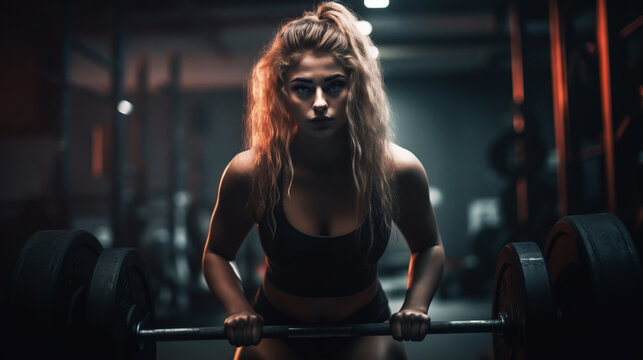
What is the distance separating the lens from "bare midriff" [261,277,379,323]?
1.46m

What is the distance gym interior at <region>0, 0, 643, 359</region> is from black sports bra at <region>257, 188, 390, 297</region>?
38 centimetres

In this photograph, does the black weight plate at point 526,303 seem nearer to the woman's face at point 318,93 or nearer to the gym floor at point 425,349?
the woman's face at point 318,93

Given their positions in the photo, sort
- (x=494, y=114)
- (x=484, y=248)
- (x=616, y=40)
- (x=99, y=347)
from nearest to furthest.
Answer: (x=99, y=347)
(x=616, y=40)
(x=484, y=248)
(x=494, y=114)

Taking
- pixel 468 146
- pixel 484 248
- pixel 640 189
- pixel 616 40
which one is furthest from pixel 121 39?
pixel 468 146

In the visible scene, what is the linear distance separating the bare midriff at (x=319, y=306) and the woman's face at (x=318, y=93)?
0.42 meters

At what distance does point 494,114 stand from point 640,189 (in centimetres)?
620


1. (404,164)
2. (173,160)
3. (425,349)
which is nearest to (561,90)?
(425,349)

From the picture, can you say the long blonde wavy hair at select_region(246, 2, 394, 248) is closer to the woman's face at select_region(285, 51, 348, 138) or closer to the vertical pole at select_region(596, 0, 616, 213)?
the woman's face at select_region(285, 51, 348, 138)

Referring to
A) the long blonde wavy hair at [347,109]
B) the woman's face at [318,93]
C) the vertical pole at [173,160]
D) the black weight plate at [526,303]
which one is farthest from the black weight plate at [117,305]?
the vertical pole at [173,160]

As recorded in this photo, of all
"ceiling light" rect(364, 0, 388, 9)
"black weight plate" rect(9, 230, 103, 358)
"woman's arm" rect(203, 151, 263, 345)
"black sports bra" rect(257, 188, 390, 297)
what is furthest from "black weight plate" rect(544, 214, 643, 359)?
"ceiling light" rect(364, 0, 388, 9)

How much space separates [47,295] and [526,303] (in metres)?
1.06

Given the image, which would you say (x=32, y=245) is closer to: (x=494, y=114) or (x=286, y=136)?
(x=286, y=136)

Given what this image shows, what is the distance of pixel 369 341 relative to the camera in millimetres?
1460

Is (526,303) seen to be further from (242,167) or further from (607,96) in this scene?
(607,96)
